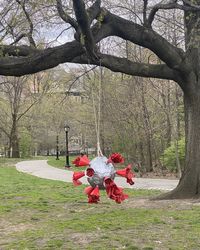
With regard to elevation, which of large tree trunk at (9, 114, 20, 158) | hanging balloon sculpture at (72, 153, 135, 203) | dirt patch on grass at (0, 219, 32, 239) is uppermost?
large tree trunk at (9, 114, 20, 158)

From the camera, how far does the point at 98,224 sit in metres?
8.45

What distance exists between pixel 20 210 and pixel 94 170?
5.27 meters

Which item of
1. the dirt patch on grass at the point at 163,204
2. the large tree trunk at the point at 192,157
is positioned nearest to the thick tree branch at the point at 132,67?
the large tree trunk at the point at 192,157

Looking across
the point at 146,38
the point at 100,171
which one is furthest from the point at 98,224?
the point at 146,38

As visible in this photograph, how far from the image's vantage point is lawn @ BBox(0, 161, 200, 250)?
22.7 feet

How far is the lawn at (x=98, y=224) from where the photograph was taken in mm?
6930

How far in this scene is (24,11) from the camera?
945cm

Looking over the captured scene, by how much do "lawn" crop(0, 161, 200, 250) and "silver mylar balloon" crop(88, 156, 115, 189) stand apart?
119 centimetres

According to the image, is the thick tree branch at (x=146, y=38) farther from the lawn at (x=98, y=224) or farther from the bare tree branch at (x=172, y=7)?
the lawn at (x=98, y=224)

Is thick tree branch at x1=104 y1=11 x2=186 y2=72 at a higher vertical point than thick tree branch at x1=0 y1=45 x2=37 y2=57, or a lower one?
higher

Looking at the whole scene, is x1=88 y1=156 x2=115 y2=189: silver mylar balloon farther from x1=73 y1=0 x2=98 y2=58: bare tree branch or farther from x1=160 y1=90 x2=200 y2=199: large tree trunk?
x1=160 y1=90 x2=200 y2=199: large tree trunk

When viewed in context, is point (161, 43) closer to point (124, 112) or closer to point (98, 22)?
point (98, 22)

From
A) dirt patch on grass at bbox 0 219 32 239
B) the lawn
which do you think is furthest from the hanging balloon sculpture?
dirt patch on grass at bbox 0 219 32 239

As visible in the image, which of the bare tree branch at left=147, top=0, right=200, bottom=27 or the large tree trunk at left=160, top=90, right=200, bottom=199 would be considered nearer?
the bare tree branch at left=147, top=0, right=200, bottom=27
